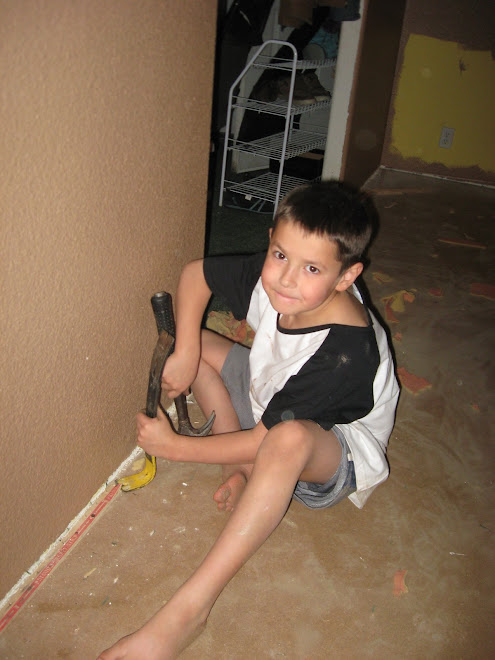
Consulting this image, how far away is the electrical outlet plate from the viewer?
15.3 ft

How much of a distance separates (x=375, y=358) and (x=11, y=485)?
2.75ft

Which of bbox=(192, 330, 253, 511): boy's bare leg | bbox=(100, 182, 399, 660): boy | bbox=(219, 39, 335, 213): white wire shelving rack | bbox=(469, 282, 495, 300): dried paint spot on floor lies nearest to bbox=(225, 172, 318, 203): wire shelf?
bbox=(219, 39, 335, 213): white wire shelving rack

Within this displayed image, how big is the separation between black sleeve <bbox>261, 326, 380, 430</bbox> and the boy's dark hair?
7.1 inches

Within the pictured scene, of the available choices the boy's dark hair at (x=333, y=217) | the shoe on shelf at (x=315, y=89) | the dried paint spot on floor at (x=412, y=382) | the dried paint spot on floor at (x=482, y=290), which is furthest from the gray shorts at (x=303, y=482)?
the shoe on shelf at (x=315, y=89)

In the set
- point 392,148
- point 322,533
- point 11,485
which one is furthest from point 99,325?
point 392,148

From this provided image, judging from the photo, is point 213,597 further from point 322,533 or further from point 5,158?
point 5,158

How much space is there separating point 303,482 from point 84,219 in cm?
86

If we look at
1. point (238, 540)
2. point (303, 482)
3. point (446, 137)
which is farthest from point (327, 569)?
point (446, 137)

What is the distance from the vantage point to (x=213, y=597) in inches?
48.3

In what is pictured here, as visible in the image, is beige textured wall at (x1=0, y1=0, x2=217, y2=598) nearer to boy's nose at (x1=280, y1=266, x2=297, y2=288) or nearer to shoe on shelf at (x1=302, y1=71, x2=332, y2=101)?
boy's nose at (x1=280, y1=266, x2=297, y2=288)

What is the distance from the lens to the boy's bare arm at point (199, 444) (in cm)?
135

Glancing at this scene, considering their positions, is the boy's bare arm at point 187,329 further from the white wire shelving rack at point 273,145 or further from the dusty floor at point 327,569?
the white wire shelving rack at point 273,145

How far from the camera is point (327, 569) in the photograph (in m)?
1.44

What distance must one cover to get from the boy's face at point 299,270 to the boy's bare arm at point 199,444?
12.2 inches
